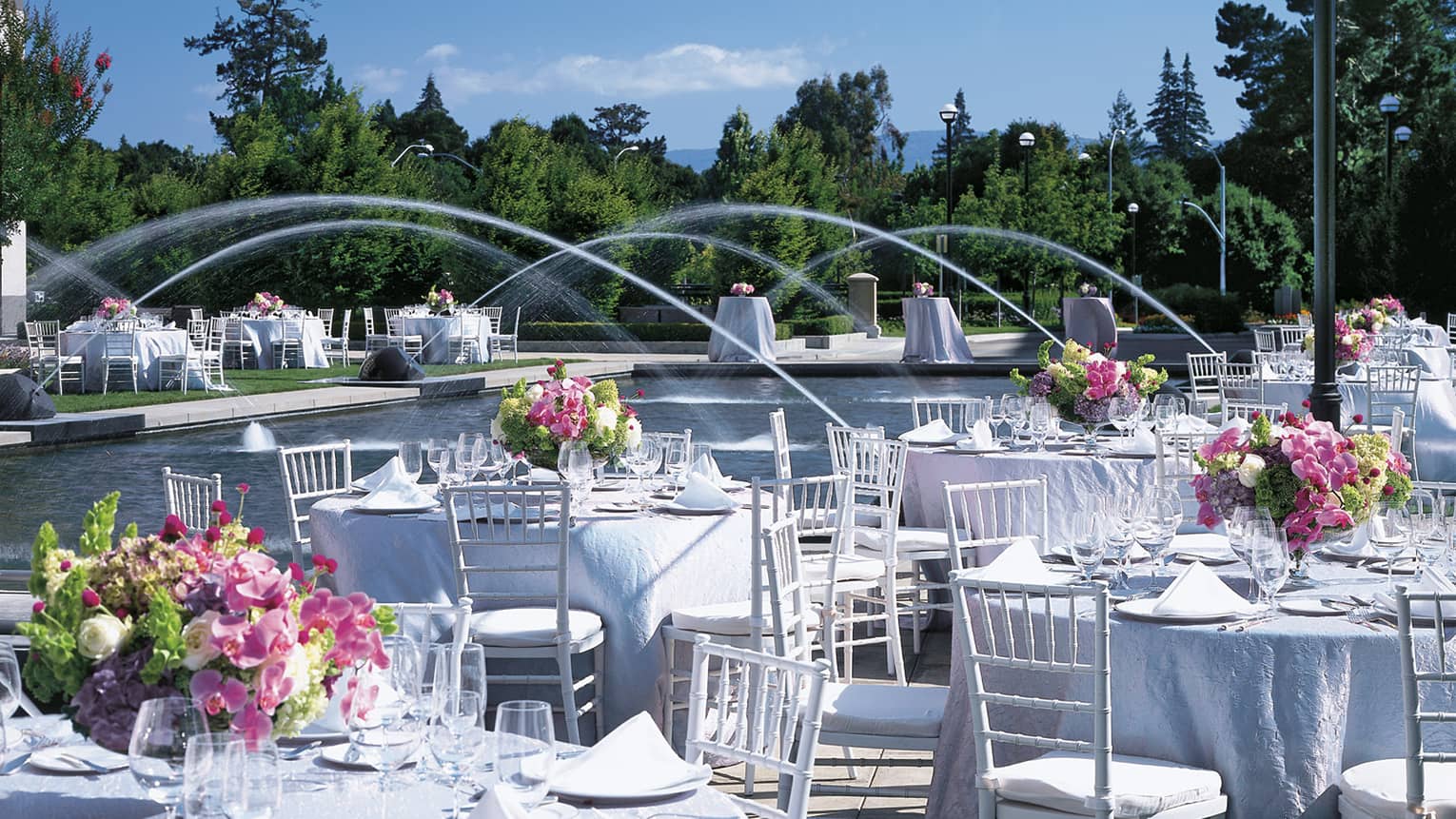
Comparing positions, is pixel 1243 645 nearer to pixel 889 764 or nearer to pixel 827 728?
pixel 827 728

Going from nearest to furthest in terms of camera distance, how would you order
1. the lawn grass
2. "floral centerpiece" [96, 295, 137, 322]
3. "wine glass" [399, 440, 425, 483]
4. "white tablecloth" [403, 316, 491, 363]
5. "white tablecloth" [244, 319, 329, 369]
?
"wine glass" [399, 440, 425, 483] < the lawn grass < "floral centerpiece" [96, 295, 137, 322] < "white tablecloth" [244, 319, 329, 369] < "white tablecloth" [403, 316, 491, 363]

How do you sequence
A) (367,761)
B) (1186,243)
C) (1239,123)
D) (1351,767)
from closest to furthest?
(367,761) < (1351,767) < (1186,243) < (1239,123)

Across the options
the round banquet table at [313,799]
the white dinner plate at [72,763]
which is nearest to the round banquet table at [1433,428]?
the round banquet table at [313,799]

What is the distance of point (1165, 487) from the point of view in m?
5.67

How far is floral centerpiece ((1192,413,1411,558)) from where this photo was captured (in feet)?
17.9

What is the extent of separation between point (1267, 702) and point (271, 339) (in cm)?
2639

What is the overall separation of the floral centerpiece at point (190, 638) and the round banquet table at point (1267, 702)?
2.24 metres

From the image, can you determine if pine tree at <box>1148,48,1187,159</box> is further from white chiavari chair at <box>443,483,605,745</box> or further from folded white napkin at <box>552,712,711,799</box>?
folded white napkin at <box>552,712,711,799</box>

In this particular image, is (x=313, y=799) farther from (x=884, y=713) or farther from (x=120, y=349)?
(x=120, y=349)

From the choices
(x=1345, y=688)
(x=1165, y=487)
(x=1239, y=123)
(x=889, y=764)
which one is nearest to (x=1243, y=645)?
(x=1345, y=688)

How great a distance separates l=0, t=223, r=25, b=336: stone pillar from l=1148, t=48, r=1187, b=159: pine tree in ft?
308

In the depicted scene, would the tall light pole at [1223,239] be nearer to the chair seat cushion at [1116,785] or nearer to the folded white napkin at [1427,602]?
the folded white napkin at [1427,602]

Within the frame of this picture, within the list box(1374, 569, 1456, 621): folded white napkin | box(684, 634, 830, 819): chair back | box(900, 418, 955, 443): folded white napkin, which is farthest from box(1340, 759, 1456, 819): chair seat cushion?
box(900, 418, 955, 443): folded white napkin

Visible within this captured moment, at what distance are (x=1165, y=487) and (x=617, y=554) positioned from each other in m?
2.27
